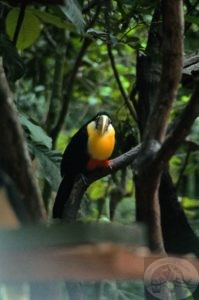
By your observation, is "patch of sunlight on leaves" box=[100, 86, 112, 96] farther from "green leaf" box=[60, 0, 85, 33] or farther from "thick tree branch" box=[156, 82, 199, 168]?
"thick tree branch" box=[156, 82, 199, 168]

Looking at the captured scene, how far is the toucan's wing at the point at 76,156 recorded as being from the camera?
214 cm

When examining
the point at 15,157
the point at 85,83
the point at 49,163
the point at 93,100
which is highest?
the point at 15,157

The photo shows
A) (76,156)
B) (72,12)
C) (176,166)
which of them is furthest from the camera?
(176,166)

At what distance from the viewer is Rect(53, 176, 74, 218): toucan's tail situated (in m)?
1.70

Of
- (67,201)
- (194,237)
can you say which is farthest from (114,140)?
(194,237)

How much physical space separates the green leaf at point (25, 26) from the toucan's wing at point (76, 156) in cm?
43

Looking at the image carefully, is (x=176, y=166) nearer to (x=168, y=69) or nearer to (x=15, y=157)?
(x=168, y=69)

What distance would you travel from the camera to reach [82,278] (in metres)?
0.75

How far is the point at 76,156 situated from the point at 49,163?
0.49 m

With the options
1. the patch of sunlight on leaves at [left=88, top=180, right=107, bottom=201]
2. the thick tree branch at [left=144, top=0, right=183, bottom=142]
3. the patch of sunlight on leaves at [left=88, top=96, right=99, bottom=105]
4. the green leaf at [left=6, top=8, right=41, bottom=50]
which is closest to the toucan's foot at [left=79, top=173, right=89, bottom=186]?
the green leaf at [left=6, top=8, right=41, bottom=50]

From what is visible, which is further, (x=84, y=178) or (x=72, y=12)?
(x=84, y=178)

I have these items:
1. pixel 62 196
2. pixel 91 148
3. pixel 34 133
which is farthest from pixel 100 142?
pixel 34 133

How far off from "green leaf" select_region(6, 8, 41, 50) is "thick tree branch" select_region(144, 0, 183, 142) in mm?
796

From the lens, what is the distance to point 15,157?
91cm
